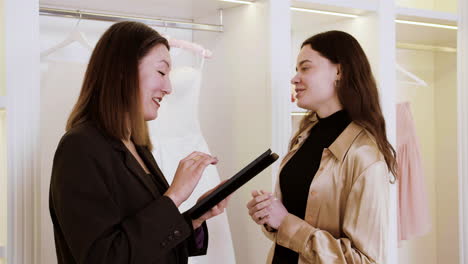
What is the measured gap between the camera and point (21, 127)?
5.27 feet

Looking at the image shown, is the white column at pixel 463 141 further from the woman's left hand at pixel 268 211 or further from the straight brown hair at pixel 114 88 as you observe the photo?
the straight brown hair at pixel 114 88

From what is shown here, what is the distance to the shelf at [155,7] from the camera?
2.10 m

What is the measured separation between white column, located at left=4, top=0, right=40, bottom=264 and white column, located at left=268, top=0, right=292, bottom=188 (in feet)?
2.83

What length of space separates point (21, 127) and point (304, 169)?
0.87 meters

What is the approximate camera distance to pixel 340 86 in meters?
1.76

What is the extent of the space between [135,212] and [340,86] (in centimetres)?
81

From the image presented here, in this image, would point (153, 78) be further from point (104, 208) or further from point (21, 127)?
point (21, 127)

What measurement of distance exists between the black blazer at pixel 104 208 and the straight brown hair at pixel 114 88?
0.03 m

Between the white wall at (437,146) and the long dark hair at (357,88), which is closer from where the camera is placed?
the long dark hair at (357,88)

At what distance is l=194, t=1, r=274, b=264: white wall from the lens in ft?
7.04

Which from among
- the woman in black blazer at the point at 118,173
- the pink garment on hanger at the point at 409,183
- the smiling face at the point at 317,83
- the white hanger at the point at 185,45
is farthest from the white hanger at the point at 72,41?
the pink garment on hanger at the point at 409,183

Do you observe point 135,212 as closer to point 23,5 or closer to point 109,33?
point 109,33

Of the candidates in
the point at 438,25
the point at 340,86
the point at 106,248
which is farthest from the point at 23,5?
the point at 438,25

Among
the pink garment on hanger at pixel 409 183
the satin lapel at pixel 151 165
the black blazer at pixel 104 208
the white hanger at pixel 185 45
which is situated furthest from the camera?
the pink garment on hanger at pixel 409 183
